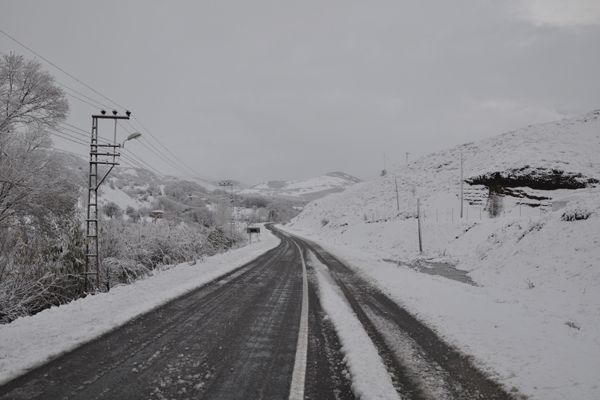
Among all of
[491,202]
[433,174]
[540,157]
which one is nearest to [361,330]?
[491,202]

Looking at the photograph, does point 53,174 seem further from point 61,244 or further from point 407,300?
point 407,300

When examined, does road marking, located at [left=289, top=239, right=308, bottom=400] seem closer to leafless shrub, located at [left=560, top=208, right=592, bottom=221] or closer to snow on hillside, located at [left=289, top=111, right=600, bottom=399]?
snow on hillside, located at [left=289, top=111, right=600, bottom=399]

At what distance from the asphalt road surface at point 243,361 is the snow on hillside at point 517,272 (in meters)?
0.65

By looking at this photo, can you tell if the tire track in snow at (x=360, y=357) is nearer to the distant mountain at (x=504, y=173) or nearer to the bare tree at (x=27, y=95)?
the bare tree at (x=27, y=95)

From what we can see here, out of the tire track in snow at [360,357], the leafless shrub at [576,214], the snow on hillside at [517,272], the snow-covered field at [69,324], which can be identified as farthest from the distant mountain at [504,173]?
the snow-covered field at [69,324]

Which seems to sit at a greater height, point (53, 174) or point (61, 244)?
point (53, 174)

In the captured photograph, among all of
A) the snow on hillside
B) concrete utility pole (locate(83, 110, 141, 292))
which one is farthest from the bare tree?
the snow on hillside

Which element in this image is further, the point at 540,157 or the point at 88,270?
the point at 540,157

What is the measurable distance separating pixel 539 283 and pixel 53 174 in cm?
1984

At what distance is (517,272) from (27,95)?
22.0 m

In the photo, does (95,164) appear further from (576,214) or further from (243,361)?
(576,214)

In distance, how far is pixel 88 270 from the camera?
1013 cm

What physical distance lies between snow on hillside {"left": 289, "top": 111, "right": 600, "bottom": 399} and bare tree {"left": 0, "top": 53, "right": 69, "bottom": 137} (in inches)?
639

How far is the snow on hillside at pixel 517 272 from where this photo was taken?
13.9 feet
